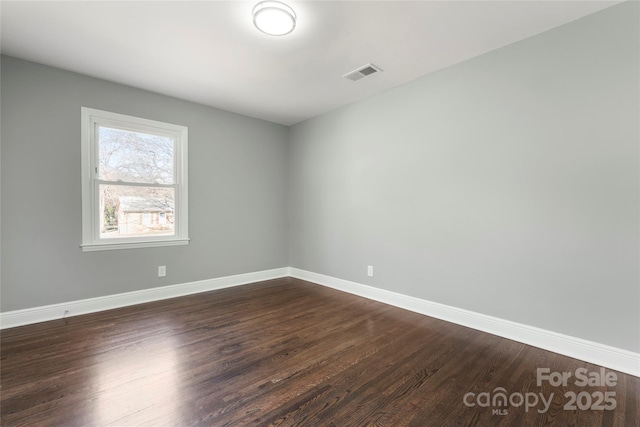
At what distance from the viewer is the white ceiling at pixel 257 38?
6.55ft

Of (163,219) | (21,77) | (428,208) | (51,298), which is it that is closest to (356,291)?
(428,208)

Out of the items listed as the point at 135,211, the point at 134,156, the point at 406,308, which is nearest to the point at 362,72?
the point at 406,308

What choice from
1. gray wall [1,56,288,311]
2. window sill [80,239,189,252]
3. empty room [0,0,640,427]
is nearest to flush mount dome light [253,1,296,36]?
empty room [0,0,640,427]

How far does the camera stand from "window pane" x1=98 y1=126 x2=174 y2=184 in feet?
10.3

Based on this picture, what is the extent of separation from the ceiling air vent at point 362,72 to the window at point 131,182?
230cm

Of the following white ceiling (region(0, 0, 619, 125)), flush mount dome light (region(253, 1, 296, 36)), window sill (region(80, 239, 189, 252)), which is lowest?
window sill (region(80, 239, 189, 252))

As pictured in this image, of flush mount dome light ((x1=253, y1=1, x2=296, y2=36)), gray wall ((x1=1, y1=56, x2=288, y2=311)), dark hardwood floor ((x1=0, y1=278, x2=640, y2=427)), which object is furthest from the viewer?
gray wall ((x1=1, y1=56, x2=288, y2=311))

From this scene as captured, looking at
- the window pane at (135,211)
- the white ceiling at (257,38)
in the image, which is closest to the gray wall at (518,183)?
the white ceiling at (257,38)

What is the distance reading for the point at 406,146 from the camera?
319cm

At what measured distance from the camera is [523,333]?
2.35m

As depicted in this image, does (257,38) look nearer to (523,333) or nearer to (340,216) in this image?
(340,216)

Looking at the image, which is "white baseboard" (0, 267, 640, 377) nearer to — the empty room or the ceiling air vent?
the empty room

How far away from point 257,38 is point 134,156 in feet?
7.10

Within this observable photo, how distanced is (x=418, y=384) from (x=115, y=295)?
3294mm
